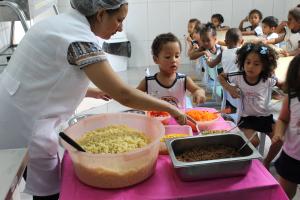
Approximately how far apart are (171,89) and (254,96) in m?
0.61

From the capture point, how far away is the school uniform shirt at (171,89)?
1.90 metres

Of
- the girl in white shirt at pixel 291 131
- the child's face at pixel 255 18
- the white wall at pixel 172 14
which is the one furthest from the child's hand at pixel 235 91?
the white wall at pixel 172 14

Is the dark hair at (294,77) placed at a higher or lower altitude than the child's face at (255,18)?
lower

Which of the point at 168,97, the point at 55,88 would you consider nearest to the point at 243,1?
the point at 168,97

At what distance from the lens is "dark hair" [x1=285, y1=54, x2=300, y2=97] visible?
5.05 ft

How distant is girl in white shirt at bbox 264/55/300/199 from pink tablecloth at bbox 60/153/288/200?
61 centimetres

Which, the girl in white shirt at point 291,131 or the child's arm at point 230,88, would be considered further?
the child's arm at point 230,88

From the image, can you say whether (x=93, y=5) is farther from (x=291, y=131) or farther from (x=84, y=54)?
(x=291, y=131)

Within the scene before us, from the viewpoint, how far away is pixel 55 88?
1.11 metres

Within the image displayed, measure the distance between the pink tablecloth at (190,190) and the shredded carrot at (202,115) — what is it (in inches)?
15.9

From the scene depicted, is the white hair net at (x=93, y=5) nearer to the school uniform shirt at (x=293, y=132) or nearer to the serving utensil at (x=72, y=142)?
the serving utensil at (x=72, y=142)

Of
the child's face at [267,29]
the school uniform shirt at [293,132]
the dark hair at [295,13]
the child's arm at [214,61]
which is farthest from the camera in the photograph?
the child's face at [267,29]

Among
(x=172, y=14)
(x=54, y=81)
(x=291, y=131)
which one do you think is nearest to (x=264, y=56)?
(x=291, y=131)

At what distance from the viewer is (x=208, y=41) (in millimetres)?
3250
